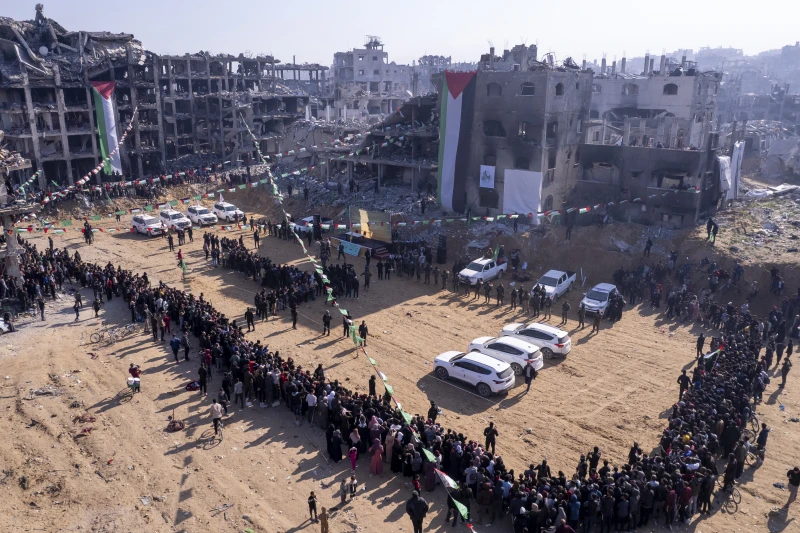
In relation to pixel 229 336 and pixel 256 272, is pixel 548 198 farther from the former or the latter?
pixel 229 336

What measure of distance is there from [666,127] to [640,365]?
23.7 m

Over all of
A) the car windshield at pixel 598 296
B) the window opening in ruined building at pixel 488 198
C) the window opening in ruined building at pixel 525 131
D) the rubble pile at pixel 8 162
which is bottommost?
the car windshield at pixel 598 296

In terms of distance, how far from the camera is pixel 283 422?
20781 millimetres

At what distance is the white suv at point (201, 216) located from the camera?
46.9 meters

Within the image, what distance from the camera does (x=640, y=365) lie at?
25.6m

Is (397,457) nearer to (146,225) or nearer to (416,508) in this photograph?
(416,508)

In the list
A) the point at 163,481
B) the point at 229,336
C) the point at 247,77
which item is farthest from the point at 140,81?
the point at 163,481

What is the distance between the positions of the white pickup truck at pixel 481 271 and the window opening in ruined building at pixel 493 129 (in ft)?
38.3

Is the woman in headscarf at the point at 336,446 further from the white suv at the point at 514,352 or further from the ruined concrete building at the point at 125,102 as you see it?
the ruined concrete building at the point at 125,102

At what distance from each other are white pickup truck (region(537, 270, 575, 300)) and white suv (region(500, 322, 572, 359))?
20.7ft

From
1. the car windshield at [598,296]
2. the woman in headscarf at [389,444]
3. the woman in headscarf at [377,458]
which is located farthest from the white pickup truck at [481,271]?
the woman in headscarf at [377,458]

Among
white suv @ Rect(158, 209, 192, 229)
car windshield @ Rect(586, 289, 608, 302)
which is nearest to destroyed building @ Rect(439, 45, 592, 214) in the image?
car windshield @ Rect(586, 289, 608, 302)

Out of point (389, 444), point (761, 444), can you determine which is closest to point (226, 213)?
point (389, 444)

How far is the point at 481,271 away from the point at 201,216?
23.3m
